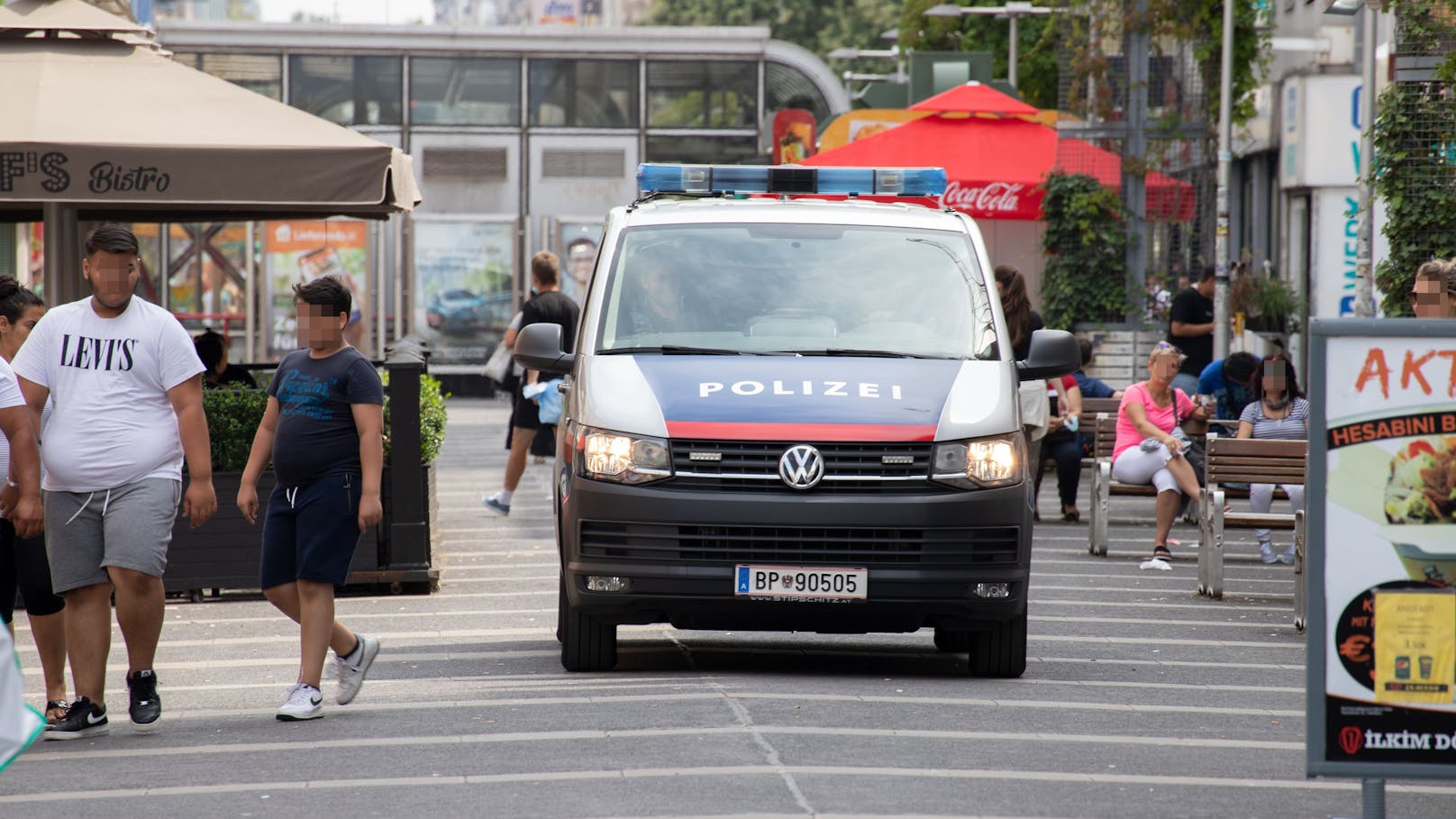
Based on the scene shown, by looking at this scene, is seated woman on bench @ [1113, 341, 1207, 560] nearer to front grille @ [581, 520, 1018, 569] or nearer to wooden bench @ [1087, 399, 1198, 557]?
wooden bench @ [1087, 399, 1198, 557]

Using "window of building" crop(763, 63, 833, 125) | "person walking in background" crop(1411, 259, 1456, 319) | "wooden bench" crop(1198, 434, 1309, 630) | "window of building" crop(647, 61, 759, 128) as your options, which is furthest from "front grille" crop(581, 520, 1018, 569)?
"window of building" crop(647, 61, 759, 128)

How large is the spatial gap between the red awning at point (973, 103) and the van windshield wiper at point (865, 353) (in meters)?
14.0

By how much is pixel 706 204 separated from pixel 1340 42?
1831 cm

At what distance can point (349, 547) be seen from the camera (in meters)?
7.95

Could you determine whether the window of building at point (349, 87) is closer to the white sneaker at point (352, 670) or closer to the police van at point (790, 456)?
the police van at point (790, 456)

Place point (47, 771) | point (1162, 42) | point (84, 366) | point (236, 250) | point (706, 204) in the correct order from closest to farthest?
point (47, 771) → point (84, 366) → point (706, 204) → point (1162, 42) → point (236, 250)

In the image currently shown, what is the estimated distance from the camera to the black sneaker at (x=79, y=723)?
7672mm

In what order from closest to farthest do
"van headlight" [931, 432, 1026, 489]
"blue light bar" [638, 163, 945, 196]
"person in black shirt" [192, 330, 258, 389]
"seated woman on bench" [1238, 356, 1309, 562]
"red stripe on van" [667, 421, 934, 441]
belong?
1. "red stripe on van" [667, 421, 934, 441]
2. "van headlight" [931, 432, 1026, 489]
3. "blue light bar" [638, 163, 945, 196]
4. "person in black shirt" [192, 330, 258, 389]
5. "seated woman on bench" [1238, 356, 1309, 562]

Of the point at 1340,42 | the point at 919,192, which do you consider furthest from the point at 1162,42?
the point at 919,192

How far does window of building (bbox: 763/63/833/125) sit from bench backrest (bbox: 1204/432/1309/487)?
24295 mm

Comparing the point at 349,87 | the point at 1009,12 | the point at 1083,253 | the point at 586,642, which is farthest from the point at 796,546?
the point at 349,87

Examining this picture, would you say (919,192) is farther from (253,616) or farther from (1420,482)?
(1420,482)

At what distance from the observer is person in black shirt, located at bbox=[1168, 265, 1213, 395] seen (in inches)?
781

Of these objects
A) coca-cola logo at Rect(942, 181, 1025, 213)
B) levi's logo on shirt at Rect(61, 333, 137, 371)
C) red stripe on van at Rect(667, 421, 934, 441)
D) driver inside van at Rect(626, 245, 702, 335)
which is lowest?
red stripe on van at Rect(667, 421, 934, 441)
